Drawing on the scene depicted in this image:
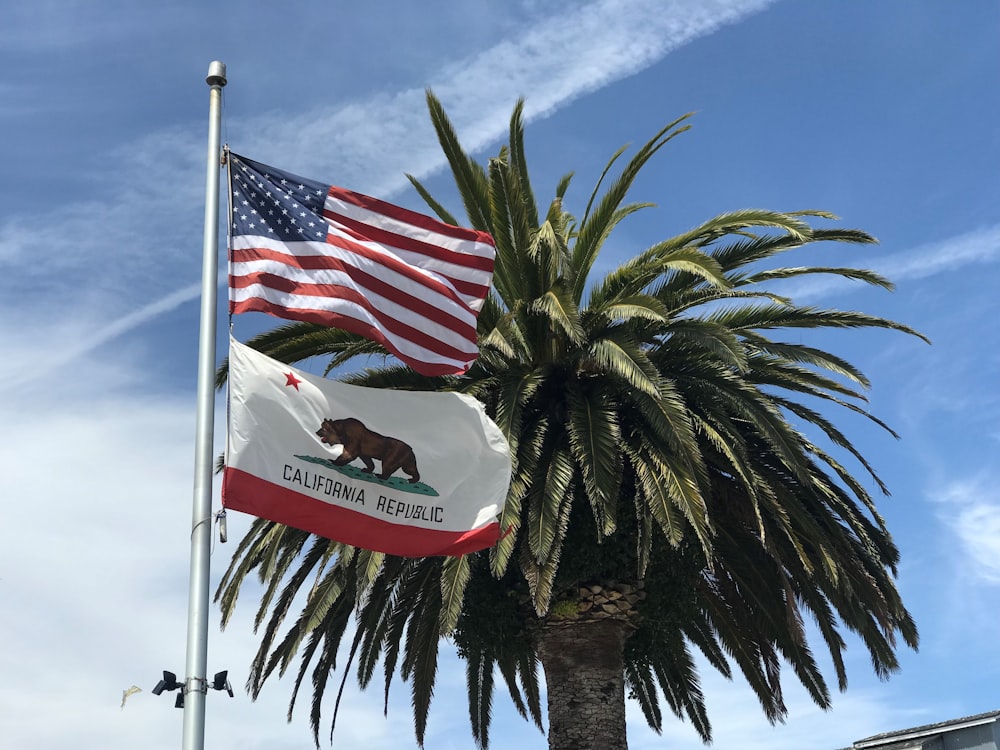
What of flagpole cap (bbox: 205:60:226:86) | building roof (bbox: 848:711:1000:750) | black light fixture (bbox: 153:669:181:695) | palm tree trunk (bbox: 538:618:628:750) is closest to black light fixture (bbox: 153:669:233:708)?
black light fixture (bbox: 153:669:181:695)

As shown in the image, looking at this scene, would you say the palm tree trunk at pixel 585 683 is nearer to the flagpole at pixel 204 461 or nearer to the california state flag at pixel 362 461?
the california state flag at pixel 362 461

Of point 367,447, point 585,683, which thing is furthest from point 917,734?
point 367,447

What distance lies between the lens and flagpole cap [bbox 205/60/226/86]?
38.0ft

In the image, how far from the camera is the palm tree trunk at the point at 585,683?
664 inches

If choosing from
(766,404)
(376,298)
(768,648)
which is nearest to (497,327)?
(766,404)

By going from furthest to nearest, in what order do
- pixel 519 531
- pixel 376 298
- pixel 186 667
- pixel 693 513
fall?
pixel 519 531, pixel 693 513, pixel 376 298, pixel 186 667

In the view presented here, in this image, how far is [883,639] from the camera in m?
19.1

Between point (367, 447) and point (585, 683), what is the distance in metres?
7.74

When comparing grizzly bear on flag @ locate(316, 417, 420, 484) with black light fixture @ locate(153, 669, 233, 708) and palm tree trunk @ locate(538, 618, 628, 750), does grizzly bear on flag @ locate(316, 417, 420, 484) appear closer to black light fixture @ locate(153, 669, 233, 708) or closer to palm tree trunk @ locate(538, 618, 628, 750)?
black light fixture @ locate(153, 669, 233, 708)

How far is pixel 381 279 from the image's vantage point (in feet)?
38.5

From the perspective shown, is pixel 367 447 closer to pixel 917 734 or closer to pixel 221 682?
pixel 221 682

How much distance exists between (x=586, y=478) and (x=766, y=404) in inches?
112

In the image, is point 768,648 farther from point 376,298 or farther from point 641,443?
point 376,298

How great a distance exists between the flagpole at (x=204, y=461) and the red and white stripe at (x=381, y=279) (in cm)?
28
